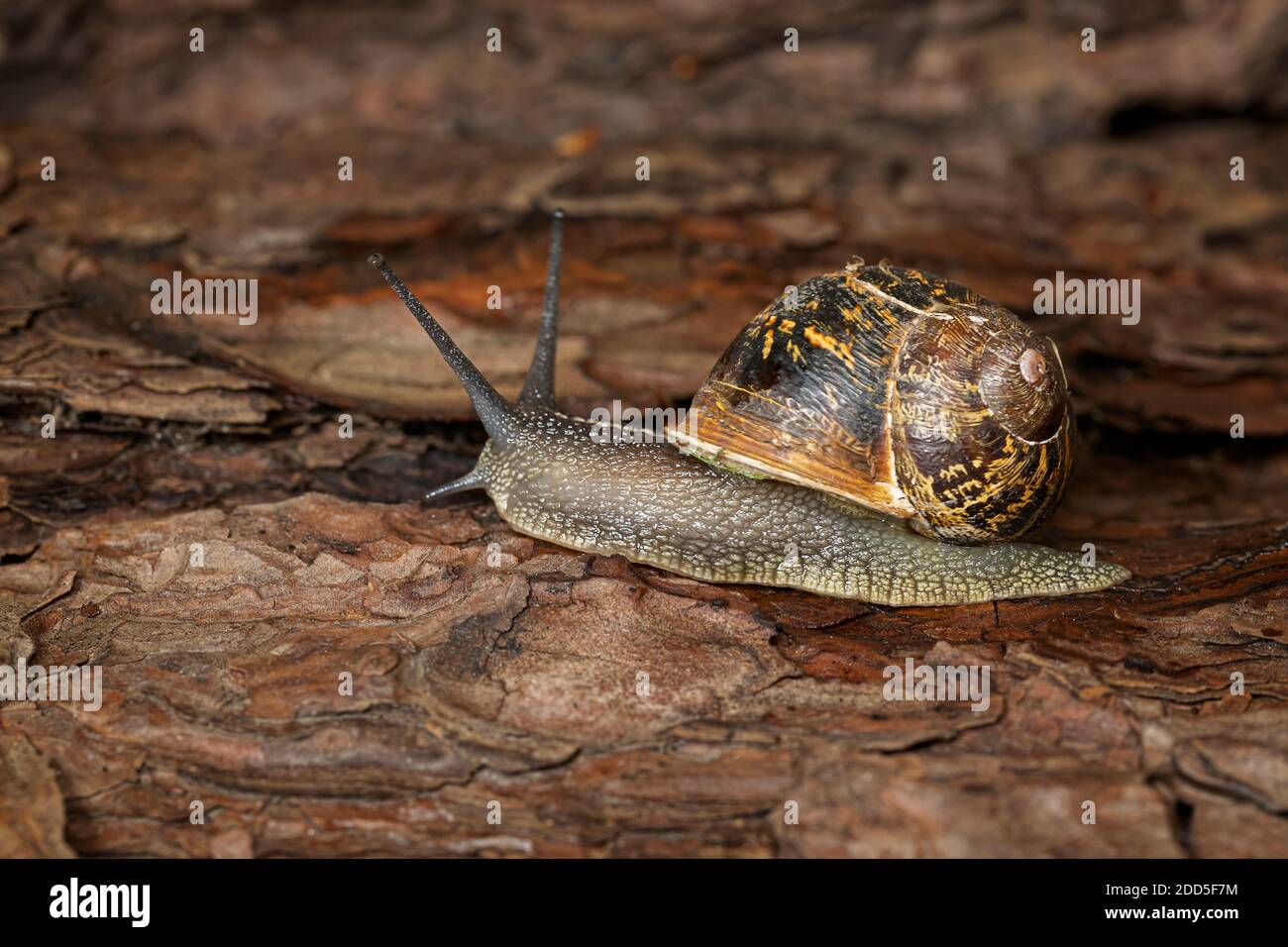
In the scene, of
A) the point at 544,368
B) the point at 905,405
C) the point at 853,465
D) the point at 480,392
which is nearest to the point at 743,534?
the point at 853,465

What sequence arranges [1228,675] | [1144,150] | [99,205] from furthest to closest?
[1144,150], [99,205], [1228,675]

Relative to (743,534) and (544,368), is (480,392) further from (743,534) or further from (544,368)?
(743,534)

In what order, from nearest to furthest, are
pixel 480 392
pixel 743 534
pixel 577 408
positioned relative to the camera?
pixel 743 534, pixel 480 392, pixel 577 408

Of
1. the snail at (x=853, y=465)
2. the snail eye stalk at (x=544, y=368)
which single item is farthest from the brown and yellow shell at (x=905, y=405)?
the snail eye stalk at (x=544, y=368)

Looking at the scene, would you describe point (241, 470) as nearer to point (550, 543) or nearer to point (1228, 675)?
point (550, 543)

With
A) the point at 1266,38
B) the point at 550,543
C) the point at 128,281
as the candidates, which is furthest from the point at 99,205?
the point at 1266,38

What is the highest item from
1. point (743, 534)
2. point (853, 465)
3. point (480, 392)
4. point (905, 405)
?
point (480, 392)

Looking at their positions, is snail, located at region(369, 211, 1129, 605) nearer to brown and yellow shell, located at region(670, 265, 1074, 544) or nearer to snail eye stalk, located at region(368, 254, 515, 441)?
brown and yellow shell, located at region(670, 265, 1074, 544)
